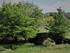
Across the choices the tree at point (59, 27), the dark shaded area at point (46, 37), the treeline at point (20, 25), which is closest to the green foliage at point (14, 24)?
the treeline at point (20, 25)

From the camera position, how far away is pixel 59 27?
226 feet

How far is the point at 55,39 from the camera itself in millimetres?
71125

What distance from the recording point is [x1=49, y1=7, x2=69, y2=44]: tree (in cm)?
6844

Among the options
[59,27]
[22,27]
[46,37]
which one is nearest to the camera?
[22,27]

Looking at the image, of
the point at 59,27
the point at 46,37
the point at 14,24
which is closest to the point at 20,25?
the point at 14,24

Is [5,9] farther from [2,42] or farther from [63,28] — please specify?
[63,28]

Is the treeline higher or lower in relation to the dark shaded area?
higher

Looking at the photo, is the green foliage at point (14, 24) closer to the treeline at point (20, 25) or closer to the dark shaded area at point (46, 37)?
the treeline at point (20, 25)

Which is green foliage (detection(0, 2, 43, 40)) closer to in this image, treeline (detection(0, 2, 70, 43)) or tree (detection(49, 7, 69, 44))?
treeline (detection(0, 2, 70, 43))

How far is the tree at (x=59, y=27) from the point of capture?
68.4 m

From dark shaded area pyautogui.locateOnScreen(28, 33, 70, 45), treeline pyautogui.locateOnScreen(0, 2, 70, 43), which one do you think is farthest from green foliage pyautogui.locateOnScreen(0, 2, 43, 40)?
dark shaded area pyautogui.locateOnScreen(28, 33, 70, 45)

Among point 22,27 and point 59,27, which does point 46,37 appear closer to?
point 59,27

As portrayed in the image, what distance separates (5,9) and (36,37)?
36.9 feet

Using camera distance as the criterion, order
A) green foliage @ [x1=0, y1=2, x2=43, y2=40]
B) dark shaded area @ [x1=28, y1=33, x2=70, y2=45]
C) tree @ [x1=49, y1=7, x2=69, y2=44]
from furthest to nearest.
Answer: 1. dark shaded area @ [x1=28, y1=33, x2=70, y2=45]
2. tree @ [x1=49, y1=7, x2=69, y2=44]
3. green foliage @ [x1=0, y1=2, x2=43, y2=40]
